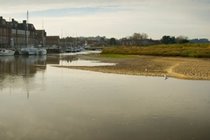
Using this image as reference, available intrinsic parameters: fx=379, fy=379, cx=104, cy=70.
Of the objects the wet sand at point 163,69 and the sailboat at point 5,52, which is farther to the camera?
the sailboat at point 5,52

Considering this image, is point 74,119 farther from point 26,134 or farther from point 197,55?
point 197,55

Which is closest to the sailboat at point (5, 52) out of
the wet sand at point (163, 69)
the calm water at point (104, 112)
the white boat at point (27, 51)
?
the white boat at point (27, 51)

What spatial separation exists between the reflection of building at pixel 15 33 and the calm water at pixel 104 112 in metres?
93.1

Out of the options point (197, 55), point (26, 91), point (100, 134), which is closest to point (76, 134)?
point (100, 134)

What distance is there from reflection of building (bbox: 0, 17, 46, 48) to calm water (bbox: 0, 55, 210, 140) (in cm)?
9310

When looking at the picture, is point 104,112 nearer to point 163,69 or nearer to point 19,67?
point 163,69

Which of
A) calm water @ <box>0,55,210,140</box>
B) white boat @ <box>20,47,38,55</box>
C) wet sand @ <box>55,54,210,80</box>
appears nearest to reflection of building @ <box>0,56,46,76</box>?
wet sand @ <box>55,54,210,80</box>

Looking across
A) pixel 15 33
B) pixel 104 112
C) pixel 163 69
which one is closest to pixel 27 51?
pixel 15 33

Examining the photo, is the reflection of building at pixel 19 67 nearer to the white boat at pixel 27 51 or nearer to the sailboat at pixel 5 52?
the sailboat at pixel 5 52

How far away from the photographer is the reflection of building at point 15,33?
117912 mm

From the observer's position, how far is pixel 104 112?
1841cm

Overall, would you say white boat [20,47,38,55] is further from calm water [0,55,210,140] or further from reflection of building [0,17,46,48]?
calm water [0,55,210,140]

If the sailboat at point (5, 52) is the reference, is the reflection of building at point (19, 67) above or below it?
below

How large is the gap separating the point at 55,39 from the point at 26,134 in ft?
605
